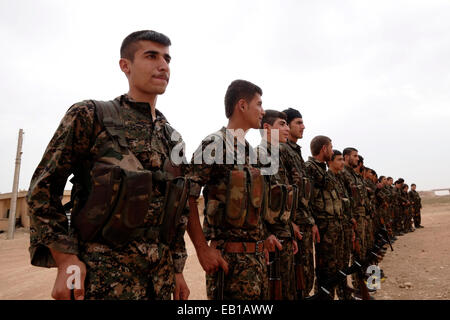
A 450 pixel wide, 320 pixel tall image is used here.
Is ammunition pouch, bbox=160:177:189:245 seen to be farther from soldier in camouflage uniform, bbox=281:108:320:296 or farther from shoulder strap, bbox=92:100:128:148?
soldier in camouflage uniform, bbox=281:108:320:296

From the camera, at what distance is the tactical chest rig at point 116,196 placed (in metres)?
1.54

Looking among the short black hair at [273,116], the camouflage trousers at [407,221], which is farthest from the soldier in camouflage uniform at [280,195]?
the camouflage trousers at [407,221]

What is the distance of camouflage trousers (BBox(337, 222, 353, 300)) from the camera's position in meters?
5.32

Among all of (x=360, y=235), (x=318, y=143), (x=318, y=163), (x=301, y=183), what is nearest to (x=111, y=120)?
(x=301, y=183)

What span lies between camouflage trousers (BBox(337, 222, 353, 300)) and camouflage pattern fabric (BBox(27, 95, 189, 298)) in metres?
4.29

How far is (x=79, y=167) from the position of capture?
66.7 inches

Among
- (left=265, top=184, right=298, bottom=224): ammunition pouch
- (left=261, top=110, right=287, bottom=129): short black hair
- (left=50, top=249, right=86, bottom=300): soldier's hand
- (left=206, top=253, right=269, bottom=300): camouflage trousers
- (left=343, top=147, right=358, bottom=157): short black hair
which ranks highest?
(left=343, top=147, right=358, bottom=157): short black hair

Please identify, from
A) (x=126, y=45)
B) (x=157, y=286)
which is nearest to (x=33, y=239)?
(x=157, y=286)

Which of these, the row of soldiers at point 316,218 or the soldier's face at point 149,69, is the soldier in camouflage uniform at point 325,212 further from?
the soldier's face at point 149,69

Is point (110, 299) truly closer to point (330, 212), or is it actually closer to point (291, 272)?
point (291, 272)

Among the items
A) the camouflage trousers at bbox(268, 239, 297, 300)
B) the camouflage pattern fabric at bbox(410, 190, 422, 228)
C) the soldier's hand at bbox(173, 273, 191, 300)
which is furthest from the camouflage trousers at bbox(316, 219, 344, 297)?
the camouflage pattern fabric at bbox(410, 190, 422, 228)

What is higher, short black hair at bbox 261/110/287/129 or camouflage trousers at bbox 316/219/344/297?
short black hair at bbox 261/110/287/129

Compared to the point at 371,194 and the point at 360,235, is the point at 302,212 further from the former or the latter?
the point at 371,194

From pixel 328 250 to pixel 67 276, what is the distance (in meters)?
4.61
